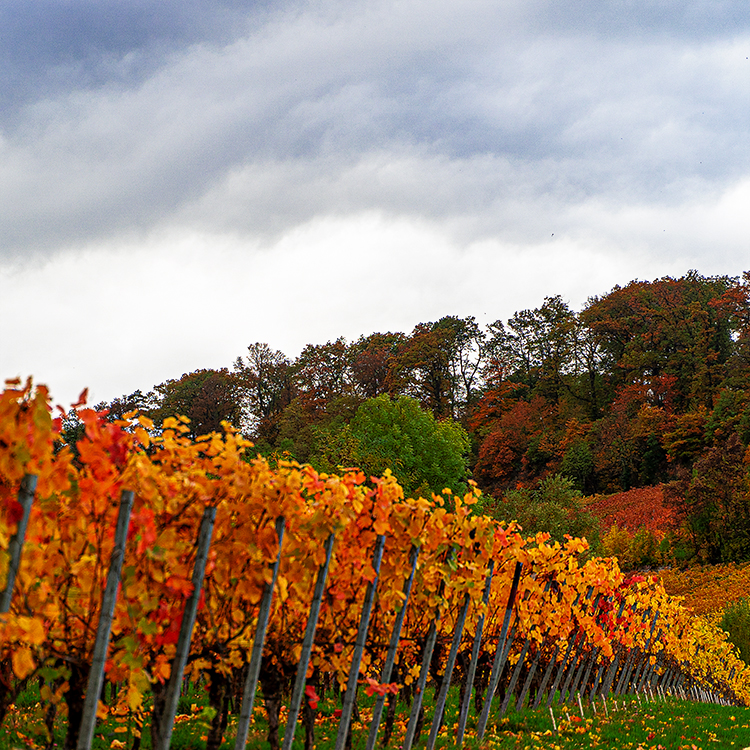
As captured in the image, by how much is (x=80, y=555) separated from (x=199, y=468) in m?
0.63

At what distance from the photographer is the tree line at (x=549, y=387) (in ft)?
142

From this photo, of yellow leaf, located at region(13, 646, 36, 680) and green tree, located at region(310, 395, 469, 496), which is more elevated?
green tree, located at region(310, 395, 469, 496)

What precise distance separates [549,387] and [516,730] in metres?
49.3

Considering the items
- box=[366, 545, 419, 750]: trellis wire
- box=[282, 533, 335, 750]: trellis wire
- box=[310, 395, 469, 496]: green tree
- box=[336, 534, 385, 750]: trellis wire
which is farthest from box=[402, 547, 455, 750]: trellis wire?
box=[310, 395, 469, 496]: green tree

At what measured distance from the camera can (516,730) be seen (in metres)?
7.49

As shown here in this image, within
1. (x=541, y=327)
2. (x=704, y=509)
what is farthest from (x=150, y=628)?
(x=541, y=327)

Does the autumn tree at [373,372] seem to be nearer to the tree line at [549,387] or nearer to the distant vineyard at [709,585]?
the tree line at [549,387]

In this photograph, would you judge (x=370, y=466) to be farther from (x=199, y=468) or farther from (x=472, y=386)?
(x=472, y=386)

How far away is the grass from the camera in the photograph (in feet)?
18.0

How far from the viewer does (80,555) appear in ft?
9.62

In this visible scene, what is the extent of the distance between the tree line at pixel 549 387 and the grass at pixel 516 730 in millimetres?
25560

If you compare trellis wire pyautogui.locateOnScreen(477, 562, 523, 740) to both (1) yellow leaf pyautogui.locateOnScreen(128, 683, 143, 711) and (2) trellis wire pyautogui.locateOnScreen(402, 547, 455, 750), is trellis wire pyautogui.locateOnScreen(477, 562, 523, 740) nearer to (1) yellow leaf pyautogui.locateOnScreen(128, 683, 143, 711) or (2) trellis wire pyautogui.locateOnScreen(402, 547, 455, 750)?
(2) trellis wire pyautogui.locateOnScreen(402, 547, 455, 750)

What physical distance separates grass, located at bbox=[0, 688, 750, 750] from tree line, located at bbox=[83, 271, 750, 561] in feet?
83.9

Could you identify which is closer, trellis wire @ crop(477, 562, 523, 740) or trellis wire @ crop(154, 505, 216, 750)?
trellis wire @ crop(154, 505, 216, 750)
